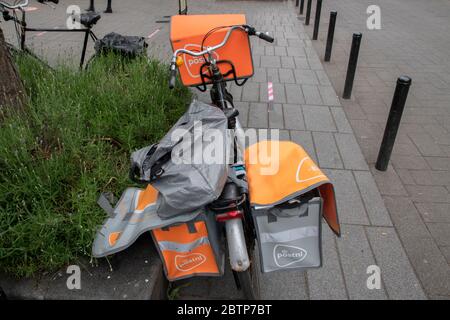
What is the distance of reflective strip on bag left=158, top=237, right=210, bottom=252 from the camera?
173 cm

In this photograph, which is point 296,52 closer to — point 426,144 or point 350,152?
point 426,144

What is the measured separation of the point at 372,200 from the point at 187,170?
1.99 m

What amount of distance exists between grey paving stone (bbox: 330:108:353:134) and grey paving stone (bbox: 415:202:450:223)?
138 cm

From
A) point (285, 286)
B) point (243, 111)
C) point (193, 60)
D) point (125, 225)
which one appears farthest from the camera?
point (243, 111)

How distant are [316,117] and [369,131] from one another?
66 cm

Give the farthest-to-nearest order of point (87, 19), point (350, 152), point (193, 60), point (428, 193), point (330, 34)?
point (330, 34) → point (87, 19) → point (350, 152) → point (428, 193) → point (193, 60)

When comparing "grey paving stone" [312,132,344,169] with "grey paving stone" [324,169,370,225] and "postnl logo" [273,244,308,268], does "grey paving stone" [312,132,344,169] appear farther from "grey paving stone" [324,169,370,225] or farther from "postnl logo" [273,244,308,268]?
"postnl logo" [273,244,308,268]

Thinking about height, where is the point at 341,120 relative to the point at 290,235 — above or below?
below

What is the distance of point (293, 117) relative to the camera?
435 centimetres

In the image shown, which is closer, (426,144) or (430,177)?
(430,177)

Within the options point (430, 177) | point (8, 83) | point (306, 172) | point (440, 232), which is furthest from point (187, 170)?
point (430, 177)

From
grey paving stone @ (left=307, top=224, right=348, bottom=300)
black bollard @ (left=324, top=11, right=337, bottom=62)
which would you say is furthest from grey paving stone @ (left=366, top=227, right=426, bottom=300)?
black bollard @ (left=324, top=11, right=337, bottom=62)

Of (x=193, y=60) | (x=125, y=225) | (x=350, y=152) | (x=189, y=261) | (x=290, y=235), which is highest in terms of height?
(x=193, y=60)

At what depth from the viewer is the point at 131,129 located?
9.44ft
